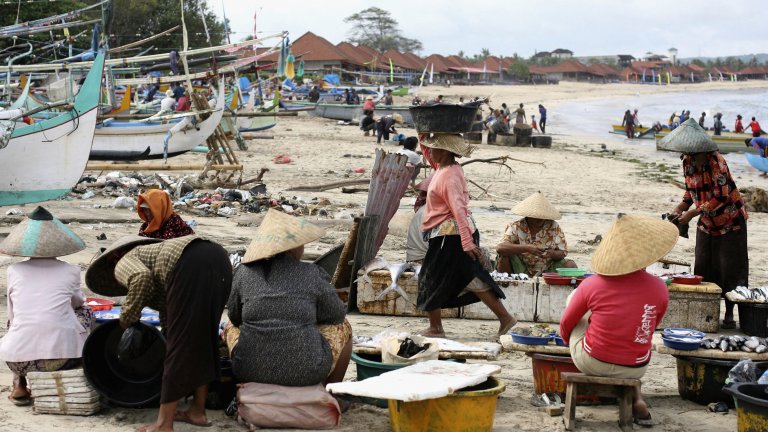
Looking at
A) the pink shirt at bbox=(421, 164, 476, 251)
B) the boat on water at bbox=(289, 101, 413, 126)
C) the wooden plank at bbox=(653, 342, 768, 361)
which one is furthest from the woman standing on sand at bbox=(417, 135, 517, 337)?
the boat on water at bbox=(289, 101, 413, 126)

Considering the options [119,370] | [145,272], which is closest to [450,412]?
A: [145,272]

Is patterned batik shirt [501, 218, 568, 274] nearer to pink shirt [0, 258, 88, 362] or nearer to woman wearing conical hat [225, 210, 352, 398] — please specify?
woman wearing conical hat [225, 210, 352, 398]

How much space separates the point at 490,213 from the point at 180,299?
969cm

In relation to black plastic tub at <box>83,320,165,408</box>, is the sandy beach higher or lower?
lower

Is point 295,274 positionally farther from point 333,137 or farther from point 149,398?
point 333,137

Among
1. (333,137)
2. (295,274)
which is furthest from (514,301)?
(333,137)

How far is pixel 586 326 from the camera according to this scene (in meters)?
4.75

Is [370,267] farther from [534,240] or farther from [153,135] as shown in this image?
[153,135]

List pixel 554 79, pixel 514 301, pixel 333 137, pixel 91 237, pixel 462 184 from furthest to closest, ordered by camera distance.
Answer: pixel 554 79
pixel 333 137
pixel 91 237
pixel 514 301
pixel 462 184

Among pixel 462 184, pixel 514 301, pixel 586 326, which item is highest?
pixel 462 184

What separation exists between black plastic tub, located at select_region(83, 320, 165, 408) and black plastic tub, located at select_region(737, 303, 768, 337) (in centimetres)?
421

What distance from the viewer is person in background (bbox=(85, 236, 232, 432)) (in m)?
4.42

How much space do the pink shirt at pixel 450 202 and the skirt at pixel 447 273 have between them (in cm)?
11

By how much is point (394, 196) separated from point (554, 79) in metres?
104
